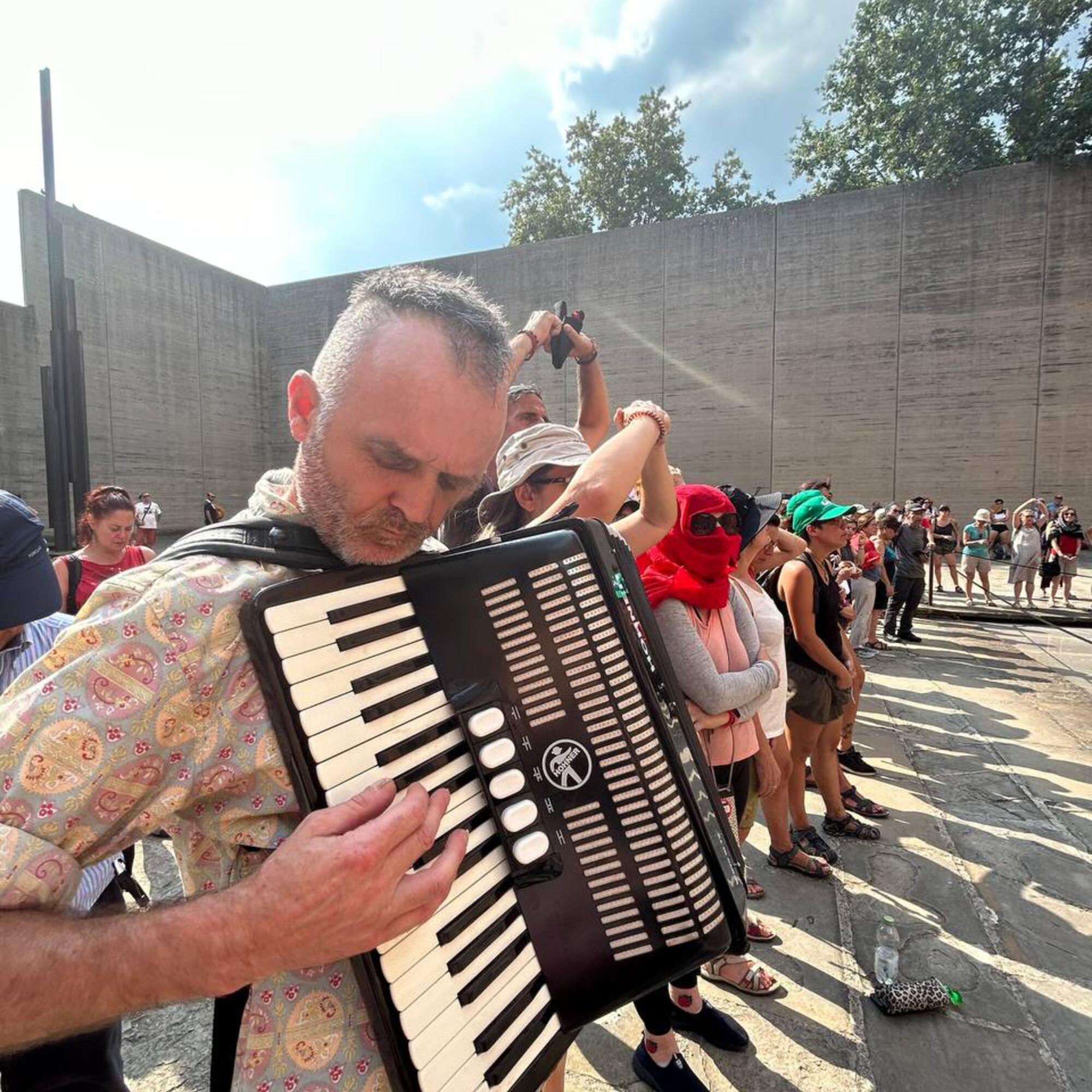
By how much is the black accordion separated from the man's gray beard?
0.03 meters

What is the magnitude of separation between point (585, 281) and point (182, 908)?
22522 mm

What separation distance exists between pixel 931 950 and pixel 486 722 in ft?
9.40

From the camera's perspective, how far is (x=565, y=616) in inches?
44.1

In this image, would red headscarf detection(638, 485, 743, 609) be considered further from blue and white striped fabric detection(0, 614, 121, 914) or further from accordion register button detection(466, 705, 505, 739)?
blue and white striped fabric detection(0, 614, 121, 914)

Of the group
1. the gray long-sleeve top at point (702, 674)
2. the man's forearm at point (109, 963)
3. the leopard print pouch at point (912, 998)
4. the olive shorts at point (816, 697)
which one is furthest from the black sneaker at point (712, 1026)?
the man's forearm at point (109, 963)

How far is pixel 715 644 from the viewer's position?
7.80 ft

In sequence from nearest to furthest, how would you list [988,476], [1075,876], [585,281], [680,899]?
[680,899]
[1075,876]
[988,476]
[585,281]

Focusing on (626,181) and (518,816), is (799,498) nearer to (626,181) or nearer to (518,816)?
(518,816)

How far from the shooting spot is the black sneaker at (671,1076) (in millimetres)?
2018

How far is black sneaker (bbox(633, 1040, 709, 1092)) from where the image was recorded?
202cm

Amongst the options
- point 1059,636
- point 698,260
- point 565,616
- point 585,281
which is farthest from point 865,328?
point 565,616

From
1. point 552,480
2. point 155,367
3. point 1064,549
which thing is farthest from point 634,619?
point 155,367

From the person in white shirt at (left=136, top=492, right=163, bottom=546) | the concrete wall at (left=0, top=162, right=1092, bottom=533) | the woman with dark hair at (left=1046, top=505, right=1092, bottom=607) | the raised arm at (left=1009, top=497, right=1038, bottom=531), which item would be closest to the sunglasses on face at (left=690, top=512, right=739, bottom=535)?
the woman with dark hair at (left=1046, top=505, right=1092, bottom=607)

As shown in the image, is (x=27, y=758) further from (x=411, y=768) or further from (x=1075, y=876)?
(x=1075, y=876)
